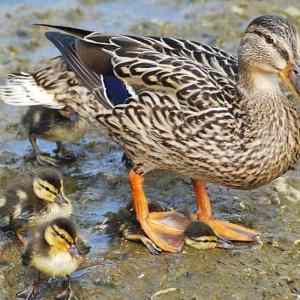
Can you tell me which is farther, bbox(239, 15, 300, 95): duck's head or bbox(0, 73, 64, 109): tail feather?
bbox(0, 73, 64, 109): tail feather

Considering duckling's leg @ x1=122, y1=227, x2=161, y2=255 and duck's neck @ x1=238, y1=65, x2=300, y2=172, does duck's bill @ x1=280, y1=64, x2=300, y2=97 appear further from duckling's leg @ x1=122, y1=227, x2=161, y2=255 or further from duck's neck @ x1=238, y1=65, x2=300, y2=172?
duckling's leg @ x1=122, y1=227, x2=161, y2=255

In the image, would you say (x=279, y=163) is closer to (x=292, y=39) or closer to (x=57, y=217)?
(x=292, y=39)

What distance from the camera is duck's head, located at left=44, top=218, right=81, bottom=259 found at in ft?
15.8

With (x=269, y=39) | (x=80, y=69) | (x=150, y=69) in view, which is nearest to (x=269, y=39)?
(x=269, y=39)

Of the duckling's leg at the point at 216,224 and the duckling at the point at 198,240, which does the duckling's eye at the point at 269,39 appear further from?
the duckling at the point at 198,240

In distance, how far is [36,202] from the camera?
209 inches

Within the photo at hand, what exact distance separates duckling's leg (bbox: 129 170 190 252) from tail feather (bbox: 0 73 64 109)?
0.76m

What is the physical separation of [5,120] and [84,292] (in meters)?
2.07

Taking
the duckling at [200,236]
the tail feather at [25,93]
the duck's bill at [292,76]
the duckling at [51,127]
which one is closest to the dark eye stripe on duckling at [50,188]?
the duckling at [200,236]

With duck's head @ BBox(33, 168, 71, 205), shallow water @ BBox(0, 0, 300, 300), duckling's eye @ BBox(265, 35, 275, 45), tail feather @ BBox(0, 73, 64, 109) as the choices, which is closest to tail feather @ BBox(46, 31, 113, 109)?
tail feather @ BBox(0, 73, 64, 109)

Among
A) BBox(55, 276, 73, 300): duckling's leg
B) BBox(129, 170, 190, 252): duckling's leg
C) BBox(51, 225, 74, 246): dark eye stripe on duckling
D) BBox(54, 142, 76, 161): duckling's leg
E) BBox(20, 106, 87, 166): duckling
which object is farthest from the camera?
BBox(54, 142, 76, 161): duckling's leg

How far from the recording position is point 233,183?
5.36 m

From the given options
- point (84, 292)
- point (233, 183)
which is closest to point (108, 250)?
point (84, 292)

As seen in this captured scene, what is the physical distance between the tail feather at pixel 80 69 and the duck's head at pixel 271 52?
2.54 ft
